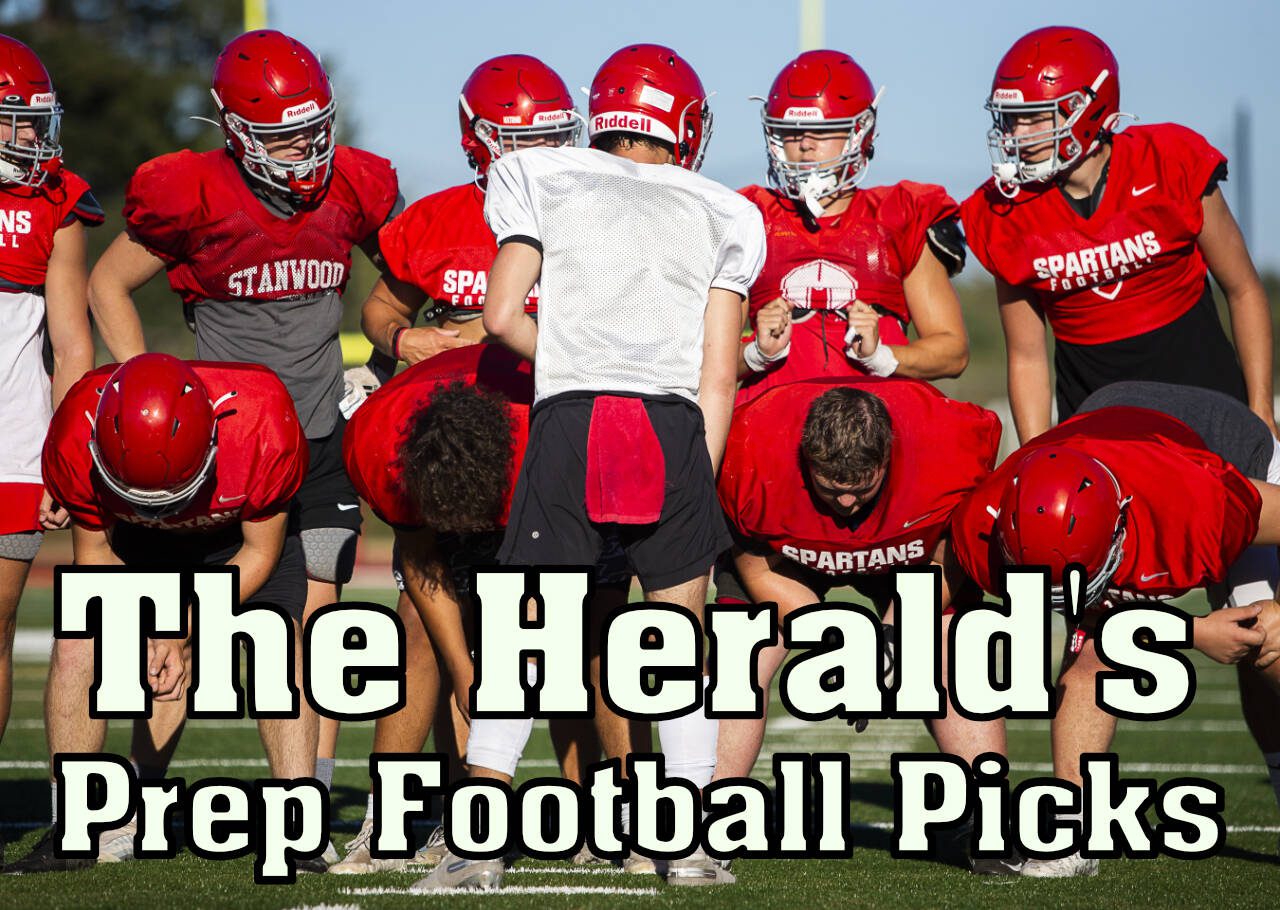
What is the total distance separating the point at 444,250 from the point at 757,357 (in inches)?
37.7

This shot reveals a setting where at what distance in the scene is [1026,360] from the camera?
4.81m

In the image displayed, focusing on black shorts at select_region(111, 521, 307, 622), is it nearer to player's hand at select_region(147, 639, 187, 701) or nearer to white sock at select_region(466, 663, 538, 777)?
player's hand at select_region(147, 639, 187, 701)

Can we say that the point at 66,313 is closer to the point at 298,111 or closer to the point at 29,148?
the point at 29,148

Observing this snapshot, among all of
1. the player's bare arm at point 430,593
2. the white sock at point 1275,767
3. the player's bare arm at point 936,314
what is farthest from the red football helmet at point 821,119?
the white sock at point 1275,767

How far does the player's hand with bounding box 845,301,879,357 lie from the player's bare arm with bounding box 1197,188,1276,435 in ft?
3.28

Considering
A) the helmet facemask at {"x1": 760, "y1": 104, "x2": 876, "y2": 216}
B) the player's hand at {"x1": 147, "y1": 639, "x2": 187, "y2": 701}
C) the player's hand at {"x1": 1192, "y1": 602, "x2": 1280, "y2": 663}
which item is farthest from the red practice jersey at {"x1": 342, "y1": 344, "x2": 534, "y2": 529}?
the player's hand at {"x1": 1192, "y1": 602, "x2": 1280, "y2": 663}

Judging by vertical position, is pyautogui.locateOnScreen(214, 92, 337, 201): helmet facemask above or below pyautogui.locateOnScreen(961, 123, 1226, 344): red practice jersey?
above

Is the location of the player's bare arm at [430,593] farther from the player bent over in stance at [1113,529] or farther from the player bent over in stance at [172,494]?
the player bent over in stance at [1113,529]

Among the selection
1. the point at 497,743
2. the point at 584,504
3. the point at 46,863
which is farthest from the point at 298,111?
the point at 46,863

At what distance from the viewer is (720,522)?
379 centimetres

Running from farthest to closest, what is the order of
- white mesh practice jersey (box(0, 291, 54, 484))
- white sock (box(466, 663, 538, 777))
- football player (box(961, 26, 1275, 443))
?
football player (box(961, 26, 1275, 443)) < white mesh practice jersey (box(0, 291, 54, 484)) < white sock (box(466, 663, 538, 777))

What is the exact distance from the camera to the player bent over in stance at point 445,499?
367 cm

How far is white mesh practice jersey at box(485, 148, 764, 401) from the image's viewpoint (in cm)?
370

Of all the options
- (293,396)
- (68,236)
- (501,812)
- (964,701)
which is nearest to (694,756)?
(501,812)
